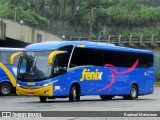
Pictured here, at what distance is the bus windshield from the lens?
2341 cm

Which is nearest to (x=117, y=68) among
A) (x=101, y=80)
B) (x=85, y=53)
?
(x=101, y=80)

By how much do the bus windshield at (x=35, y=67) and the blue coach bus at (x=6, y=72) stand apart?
723 cm

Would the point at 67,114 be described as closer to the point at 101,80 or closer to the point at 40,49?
the point at 40,49

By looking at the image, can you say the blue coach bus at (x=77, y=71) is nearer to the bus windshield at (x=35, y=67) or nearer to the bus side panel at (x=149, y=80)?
the bus windshield at (x=35, y=67)

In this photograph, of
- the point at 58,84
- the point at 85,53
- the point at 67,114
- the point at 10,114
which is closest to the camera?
the point at 10,114

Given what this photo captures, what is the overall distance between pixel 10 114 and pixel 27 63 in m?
8.36

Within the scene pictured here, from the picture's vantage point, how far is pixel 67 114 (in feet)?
55.2

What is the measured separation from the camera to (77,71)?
81.0ft

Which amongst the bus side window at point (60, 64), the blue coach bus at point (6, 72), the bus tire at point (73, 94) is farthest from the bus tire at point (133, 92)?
the blue coach bus at point (6, 72)

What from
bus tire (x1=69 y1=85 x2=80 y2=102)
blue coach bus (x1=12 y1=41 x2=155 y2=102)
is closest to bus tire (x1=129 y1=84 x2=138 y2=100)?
blue coach bus (x1=12 y1=41 x2=155 y2=102)

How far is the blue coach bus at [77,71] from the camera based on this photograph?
23.4m

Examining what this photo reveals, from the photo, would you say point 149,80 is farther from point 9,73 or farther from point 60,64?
point 60,64

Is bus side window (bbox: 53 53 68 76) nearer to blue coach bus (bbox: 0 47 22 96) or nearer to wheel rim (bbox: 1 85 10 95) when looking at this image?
blue coach bus (bbox: 0 47 22 96)

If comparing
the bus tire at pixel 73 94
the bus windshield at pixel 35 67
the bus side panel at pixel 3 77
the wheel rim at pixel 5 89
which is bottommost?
the wheel rim at pixel 5 89
